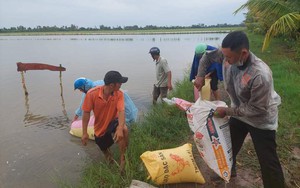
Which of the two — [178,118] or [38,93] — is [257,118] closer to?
[178,118]

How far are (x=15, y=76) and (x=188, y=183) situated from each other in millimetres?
13927

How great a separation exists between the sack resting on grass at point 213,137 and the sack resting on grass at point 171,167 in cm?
32

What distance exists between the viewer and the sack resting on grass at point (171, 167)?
3.16 meters

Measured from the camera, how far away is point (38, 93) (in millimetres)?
11078

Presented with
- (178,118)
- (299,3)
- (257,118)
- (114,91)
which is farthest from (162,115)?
(299,3)

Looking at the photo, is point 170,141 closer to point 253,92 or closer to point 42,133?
point 253,92

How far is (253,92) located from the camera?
2.37 m

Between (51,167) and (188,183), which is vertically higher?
(188,183)

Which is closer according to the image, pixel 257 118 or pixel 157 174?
pixel 257 118

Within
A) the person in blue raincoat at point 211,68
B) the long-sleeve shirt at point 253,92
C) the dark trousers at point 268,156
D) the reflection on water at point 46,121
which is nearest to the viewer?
the long-sleeve shirt at point 253,92

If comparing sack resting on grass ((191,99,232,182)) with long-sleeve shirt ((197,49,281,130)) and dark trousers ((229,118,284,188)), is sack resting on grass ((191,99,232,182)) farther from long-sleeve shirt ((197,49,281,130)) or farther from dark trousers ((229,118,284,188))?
dark trousers ((229,118,284,188))

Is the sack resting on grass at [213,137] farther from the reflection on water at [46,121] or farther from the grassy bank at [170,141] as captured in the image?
the reflection on water at [46,121]

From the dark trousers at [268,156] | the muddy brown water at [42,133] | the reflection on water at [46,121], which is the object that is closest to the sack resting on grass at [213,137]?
the dark trousers at [268,156]

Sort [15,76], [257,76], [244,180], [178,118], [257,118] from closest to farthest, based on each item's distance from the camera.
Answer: [257,76], [257,118], [244,180], [178,118], [15,76]
